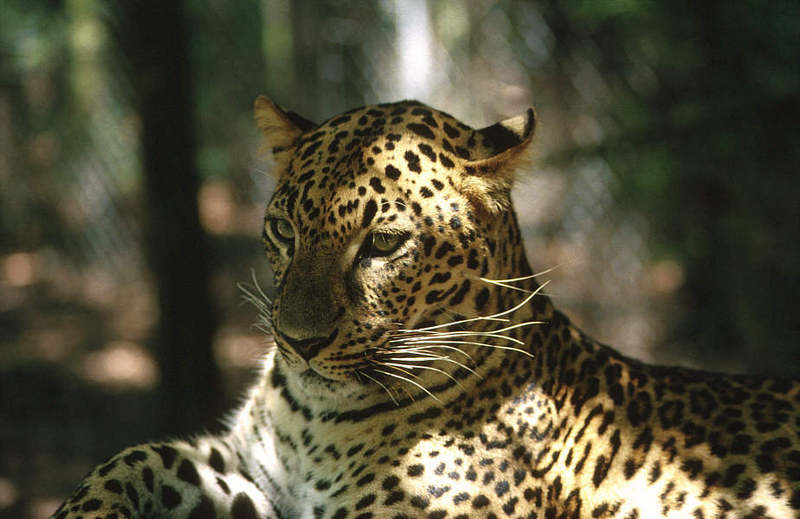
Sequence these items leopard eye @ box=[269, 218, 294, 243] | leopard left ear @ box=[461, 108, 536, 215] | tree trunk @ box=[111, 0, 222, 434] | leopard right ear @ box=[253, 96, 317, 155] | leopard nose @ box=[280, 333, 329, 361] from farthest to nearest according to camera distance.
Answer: tree trunk @ box=[111, 0, 222, 434] → leopard right ear @ box=[253, 96, 317, 155] → leopard eye @ box=[269, 218, 294, 243] → leopard left ear @ box=[461, 108, 536, 215] → leopard nose @ box=[280, 333, 329, 361]

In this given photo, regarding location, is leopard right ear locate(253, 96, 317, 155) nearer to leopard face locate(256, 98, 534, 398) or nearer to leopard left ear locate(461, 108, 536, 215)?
leopard face locate(256, 98, 534, 398)

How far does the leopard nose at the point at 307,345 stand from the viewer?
3.08m

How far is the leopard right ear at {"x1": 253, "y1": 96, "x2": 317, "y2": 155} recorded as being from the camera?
11.7ft

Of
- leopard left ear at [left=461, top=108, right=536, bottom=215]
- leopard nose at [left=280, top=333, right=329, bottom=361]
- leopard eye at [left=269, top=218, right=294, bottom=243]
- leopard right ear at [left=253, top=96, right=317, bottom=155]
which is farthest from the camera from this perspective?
leopard right ear at [left=253, top=96, right=317, bottom=155]

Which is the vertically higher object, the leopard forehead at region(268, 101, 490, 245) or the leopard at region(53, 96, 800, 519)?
the leopard forehead at region(268, 101, 490, 245)

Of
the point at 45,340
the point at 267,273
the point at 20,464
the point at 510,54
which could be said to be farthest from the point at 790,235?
the point at 45,340

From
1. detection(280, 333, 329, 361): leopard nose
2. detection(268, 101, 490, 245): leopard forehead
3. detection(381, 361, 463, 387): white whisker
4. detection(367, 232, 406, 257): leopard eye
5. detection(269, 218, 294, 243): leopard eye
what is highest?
detection(268, 101, 490, 245): leopard forehead

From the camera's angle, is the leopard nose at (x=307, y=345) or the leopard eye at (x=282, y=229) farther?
the leopard eye at (x=282, y=229)

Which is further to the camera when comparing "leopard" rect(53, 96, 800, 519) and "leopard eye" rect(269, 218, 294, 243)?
"leopard eye" rect(269, 218, 294, 243)

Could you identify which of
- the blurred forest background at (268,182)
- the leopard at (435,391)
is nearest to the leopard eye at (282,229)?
the leopard at (435,391)

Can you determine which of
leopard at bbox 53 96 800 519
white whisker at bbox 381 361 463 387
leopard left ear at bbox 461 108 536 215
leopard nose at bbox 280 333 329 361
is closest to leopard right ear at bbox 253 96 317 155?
leopard at bbox 53 96 800 519

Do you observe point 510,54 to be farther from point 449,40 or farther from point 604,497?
point 604,497

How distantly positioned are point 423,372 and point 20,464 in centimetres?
549

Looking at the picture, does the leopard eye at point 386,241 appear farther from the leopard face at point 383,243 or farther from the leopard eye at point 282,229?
the leopard eye at point 282,229
